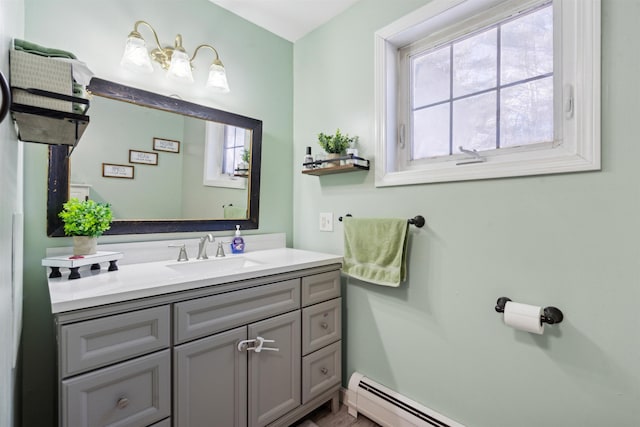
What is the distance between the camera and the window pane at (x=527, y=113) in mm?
1184

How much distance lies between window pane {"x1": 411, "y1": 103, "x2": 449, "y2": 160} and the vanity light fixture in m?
1.13

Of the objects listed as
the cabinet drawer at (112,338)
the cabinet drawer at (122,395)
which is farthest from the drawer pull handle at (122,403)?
the cabinet drawer at (112,338)

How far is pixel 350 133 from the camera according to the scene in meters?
1.76

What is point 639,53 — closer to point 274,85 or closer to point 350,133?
point 350,133

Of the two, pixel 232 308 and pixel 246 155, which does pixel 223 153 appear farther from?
pixel 232 308

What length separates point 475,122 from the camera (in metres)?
1.39

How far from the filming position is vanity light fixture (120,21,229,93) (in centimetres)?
140

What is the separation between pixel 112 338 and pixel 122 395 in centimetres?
20

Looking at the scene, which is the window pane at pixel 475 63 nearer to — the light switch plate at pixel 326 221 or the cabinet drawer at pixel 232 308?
the light switch plate at pixel 326 221

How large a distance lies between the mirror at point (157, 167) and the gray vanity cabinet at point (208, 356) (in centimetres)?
62

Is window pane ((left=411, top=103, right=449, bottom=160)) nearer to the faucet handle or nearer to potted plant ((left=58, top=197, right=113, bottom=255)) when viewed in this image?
the faucet handle

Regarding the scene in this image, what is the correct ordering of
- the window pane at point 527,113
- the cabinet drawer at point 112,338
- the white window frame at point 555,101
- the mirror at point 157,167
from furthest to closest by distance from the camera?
the mirror at point 157,167
the window pane at point 527,113
the white window frame at point 555,101
the cabinet drawer at point 112,338

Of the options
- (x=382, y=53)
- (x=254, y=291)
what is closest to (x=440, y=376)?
(x=254, y=291)

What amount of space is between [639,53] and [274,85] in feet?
5.88
